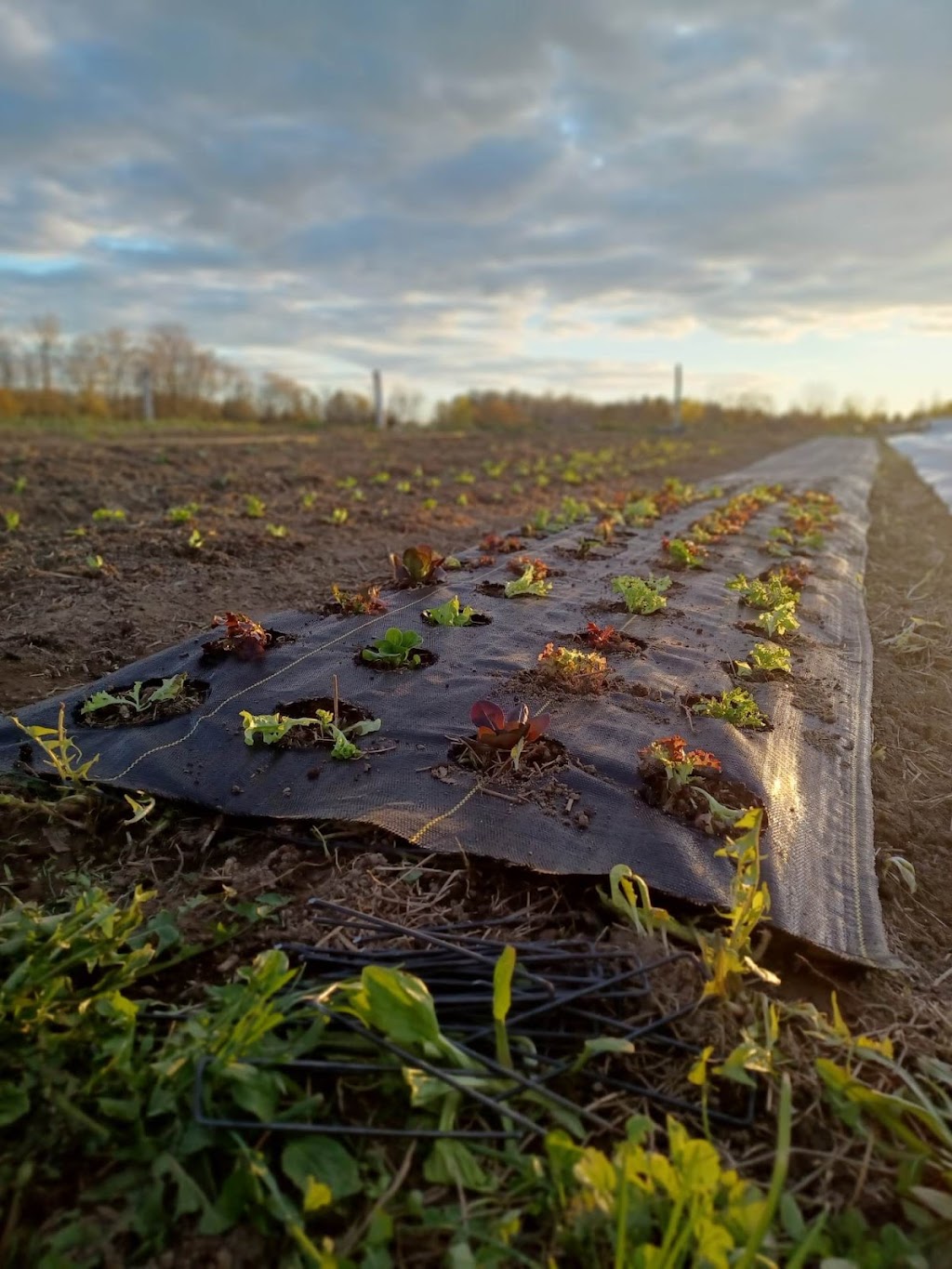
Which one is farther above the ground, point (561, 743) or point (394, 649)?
point (394, 649)

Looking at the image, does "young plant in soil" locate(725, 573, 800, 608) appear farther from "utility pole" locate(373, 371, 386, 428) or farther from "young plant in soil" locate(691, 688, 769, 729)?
"utility pole" locate(373, 371, 386, 428)

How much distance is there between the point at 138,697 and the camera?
3396 millimetres

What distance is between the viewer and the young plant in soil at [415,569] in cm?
515

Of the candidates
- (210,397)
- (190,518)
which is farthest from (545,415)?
(190,518)

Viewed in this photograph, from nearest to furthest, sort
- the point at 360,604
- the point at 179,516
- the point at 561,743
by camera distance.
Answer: the point at 561,743
the point at 360,604
the point at 179,516

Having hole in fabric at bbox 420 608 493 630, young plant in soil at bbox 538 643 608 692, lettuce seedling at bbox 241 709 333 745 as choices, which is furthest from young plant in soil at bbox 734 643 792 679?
lettuce seedling at bbox 241 709 333 745

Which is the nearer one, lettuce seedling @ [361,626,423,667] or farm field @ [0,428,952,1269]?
farm field @ [0,428,952,1269]

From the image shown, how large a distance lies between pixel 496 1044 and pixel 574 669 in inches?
79.6

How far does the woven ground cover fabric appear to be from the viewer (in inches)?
98.6

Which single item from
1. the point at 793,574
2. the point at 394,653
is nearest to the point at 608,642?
the point at 394,653

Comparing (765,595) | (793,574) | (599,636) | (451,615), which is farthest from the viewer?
(793,574)

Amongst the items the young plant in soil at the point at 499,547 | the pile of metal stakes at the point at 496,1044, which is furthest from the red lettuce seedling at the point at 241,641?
the young plant in soil at the point at 499,547

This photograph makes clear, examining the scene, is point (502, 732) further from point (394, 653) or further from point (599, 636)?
point (599, 636)

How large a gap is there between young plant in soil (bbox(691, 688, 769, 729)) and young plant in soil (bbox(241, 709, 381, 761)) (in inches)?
58.3
